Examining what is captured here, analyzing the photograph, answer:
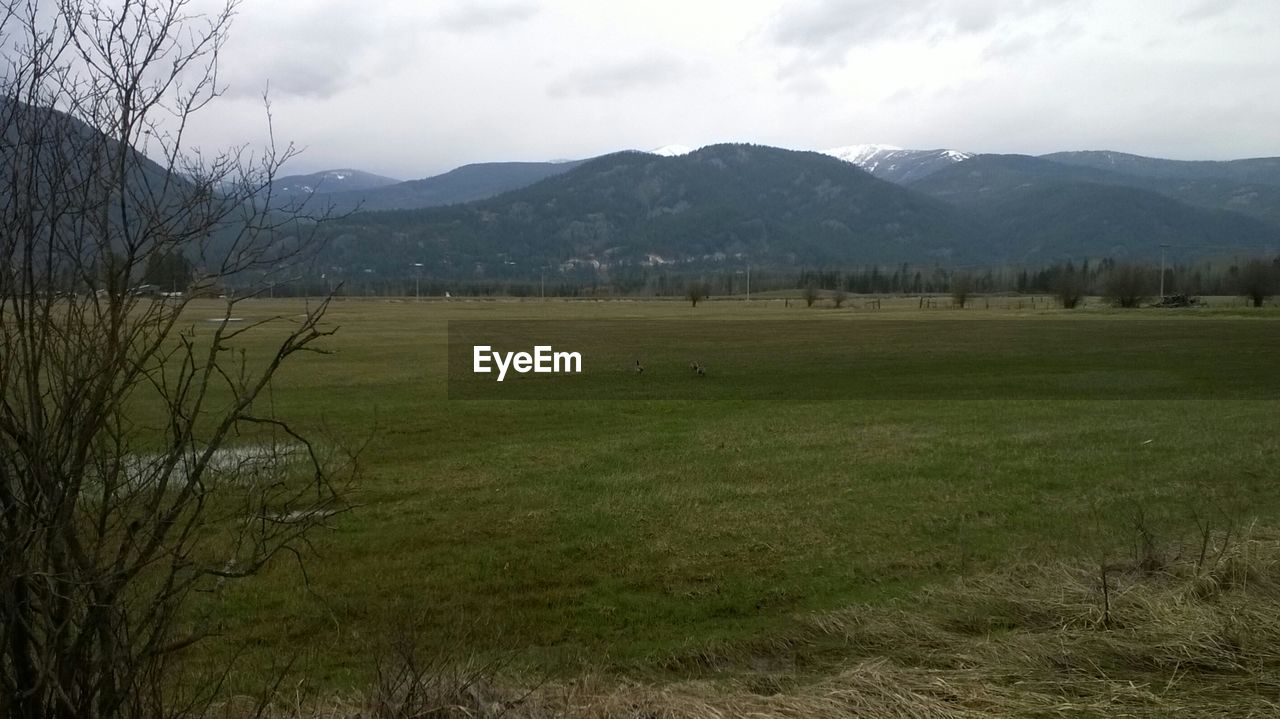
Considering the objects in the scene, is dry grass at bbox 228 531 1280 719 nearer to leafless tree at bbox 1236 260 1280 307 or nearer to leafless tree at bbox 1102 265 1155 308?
leafless tree at bbox 1236 260 1280 307

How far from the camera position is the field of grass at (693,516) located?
7.78 meters

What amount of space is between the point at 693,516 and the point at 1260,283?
83960mm

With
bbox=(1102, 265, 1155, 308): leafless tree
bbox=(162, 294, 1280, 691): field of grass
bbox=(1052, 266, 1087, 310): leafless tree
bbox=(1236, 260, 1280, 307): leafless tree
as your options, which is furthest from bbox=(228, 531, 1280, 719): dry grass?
bbox=(1102, 265, 1155, 308): leafless tree

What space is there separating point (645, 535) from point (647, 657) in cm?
402

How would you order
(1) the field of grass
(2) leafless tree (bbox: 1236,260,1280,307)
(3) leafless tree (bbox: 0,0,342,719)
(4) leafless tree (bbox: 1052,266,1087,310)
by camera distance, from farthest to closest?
(4) leafless tree (bbox: 1052,266,1087,310)
(2) leafless tree (bbox: 1236,260,1280,307)
(1) the field of grass
(3) leafless tree (bbox: 0,0,342,719)

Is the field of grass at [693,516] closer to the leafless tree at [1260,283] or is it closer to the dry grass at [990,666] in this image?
the dry grass at [990,666]

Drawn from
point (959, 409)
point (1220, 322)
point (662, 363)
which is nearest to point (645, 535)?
point (959, 409)

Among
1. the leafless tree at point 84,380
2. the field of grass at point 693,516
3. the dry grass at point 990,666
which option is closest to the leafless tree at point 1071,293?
the field of grass at point 693,516

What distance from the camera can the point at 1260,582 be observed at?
6953 mm

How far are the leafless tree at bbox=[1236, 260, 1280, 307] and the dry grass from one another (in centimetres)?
8260

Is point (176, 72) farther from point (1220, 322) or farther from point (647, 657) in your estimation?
point (1220, 322)

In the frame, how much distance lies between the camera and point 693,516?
11.9m

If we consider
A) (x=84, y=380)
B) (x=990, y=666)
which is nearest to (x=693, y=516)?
(x=990, y=666)

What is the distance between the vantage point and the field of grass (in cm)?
778
